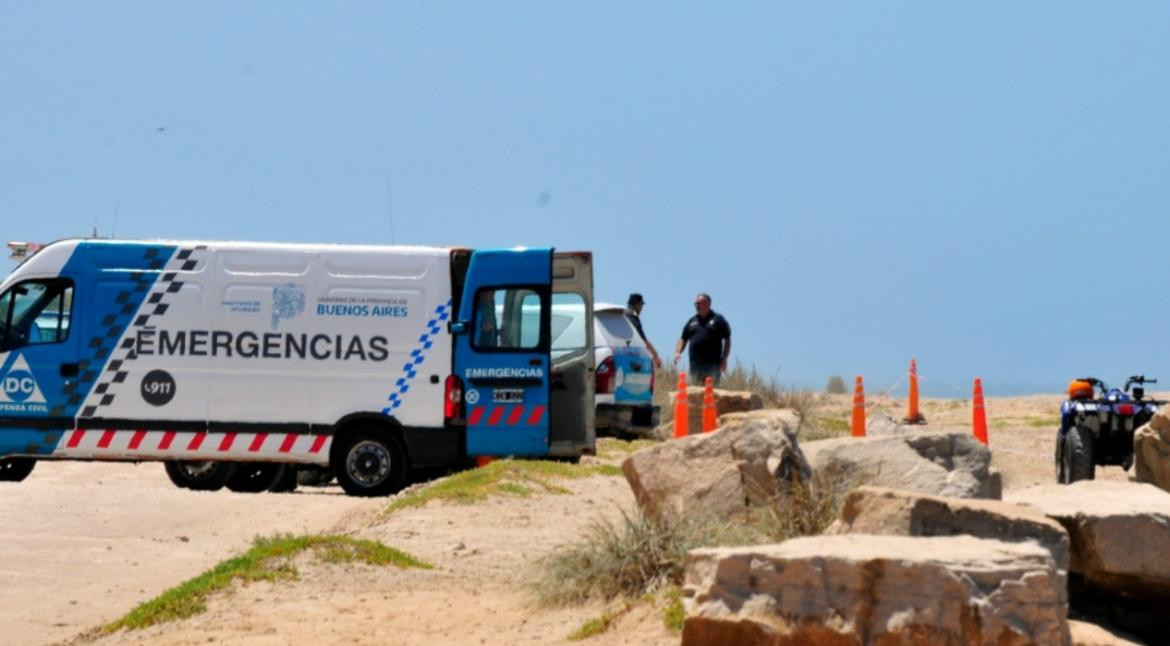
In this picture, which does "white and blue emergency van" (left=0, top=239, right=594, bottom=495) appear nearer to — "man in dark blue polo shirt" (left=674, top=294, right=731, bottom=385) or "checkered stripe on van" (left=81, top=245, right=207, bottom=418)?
"checkered stripe on van" (left=81, top=245, right=207, bottom=418)

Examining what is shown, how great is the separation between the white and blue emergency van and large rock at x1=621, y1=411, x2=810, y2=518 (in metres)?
6.63

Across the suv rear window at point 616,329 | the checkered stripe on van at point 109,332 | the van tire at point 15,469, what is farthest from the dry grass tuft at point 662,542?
the suv rear window at point 616,329

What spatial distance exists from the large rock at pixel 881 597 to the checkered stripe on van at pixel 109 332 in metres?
11.4

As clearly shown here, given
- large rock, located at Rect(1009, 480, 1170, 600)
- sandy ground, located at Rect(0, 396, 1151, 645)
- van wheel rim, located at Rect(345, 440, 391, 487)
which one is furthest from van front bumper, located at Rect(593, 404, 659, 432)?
large rock, located at Rect(1009, 480, 1170, 600)

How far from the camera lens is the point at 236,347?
17969mm

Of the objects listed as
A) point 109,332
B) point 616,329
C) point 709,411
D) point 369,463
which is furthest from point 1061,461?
point 109,332

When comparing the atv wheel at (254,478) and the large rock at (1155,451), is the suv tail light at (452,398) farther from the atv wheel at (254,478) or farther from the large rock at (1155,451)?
the large rock at (1155,451)

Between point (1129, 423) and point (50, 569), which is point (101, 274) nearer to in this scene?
point (50, 569)

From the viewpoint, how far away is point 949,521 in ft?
27.5

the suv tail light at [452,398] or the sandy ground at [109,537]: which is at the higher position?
the suv tail light at [452,398]

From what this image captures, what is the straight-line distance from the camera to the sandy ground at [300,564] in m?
10.2

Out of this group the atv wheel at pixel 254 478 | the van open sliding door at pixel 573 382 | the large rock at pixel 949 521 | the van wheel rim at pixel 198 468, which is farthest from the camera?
the atv wheel at pixel 254 478

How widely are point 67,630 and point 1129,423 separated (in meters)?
9.39

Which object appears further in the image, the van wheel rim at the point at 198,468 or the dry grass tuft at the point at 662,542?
the van wheel rim at the point at 198,468
